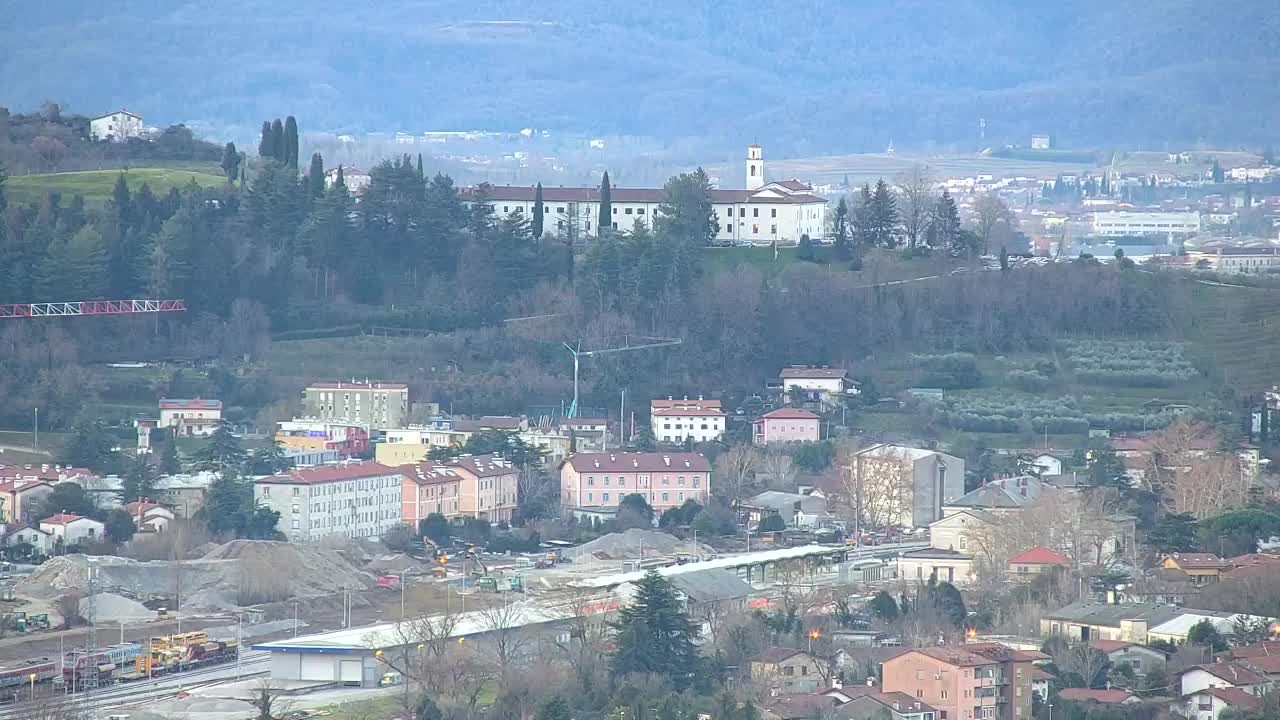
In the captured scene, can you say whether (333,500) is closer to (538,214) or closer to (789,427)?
(789,427)

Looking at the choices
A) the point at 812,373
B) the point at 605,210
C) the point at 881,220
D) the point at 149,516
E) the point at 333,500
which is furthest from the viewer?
the point at 605,210

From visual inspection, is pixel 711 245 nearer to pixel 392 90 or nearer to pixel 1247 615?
pixel 1247 615

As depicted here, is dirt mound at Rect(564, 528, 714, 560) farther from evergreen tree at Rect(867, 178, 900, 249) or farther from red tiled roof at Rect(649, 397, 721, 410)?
evergreen tree at Rect(867, 178, 900, 249)

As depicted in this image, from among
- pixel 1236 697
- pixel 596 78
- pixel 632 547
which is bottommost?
pixel 632 547

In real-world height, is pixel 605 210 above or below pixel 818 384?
above

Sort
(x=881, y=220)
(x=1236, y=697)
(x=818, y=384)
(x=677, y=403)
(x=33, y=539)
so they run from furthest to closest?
(x=881, y=220) < (x=818, y=384) < (x=677, y=403) < (x=33, y=539) < (x=1236, y=697)

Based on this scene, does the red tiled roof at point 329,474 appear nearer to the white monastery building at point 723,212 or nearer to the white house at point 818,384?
the white house at point 818,384

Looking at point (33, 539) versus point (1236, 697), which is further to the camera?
point (33, 539)

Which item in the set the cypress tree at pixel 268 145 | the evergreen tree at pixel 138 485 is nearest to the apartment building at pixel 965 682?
the evergreen tree at pixel 138 485

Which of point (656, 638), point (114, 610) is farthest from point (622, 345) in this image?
point (656, 638)
